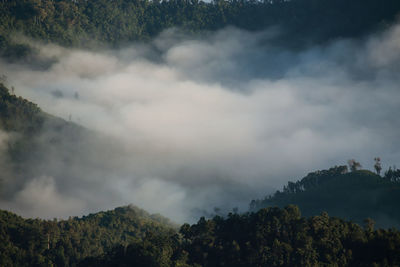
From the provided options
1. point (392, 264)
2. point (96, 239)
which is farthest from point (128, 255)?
point (96, 239)

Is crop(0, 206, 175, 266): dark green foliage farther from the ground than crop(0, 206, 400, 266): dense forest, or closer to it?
farther from the ground

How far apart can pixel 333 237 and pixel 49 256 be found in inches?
3634

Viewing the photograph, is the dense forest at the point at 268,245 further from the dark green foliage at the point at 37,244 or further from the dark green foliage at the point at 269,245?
Result: the dark green foliage at the point at 37,244

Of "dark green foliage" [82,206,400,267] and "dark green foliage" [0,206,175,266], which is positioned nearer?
"dark green foliage" [82,206,400,267]

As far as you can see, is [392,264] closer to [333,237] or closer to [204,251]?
[333,237]

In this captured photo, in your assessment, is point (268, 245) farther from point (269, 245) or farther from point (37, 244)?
point (37, 244)

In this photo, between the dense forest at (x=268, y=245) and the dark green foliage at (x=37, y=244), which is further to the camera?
the dark green foliage at (x=37, y=244)

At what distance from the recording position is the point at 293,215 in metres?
116

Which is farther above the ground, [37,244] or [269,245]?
[37,244]

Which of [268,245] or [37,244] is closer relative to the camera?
[268,245]

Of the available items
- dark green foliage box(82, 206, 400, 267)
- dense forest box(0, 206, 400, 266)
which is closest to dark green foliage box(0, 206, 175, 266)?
dark green foliage box(82, 206, 400, 267)

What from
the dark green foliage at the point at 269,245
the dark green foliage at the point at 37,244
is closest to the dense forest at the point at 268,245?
the dark green foliage at the point at 269,245

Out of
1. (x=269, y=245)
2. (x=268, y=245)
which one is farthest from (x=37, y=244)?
(x=269, y=245)

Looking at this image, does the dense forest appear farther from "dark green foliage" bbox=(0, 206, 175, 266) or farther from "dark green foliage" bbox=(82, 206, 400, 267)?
"dark green foliage" bbox=(0, 206, 175, 266)
